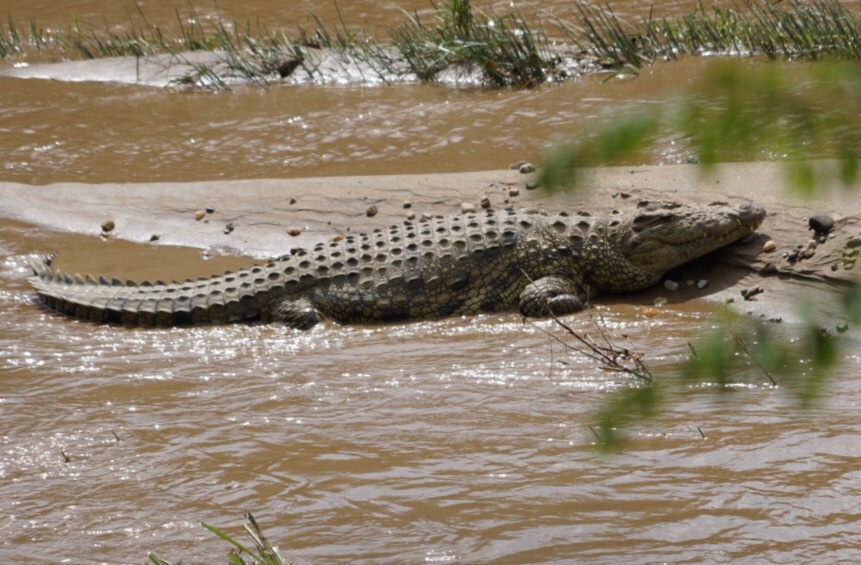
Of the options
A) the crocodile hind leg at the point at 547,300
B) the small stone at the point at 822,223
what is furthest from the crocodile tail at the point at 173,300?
the small stone at the point at 822,223

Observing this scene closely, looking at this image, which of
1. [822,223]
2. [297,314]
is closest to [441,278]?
[297,314]

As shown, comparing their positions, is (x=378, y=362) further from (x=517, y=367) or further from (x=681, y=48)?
(x=681, y=48)

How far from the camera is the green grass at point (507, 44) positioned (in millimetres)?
11164

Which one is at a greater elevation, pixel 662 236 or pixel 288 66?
pixel 288 66

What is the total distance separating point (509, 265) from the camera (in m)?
7.40

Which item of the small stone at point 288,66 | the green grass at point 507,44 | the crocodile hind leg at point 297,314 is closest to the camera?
the crocodile hind leg at point 297,314

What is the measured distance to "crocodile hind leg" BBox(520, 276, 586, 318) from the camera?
7133 mm

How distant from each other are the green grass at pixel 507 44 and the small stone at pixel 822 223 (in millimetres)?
3027

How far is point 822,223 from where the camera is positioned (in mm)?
6934

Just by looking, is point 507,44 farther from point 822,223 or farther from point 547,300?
point 822,223

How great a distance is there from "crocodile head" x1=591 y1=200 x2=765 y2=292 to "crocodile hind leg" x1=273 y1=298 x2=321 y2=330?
1783 mm

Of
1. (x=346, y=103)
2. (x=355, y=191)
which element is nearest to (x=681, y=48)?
(x=346, y=103)

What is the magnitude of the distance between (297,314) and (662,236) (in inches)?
89.5

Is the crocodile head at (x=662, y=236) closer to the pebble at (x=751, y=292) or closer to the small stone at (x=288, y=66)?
the pebble at (x=751, y=292)
